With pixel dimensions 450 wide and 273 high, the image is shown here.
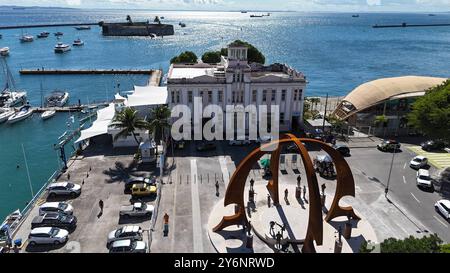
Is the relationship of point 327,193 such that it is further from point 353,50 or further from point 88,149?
point 353,50

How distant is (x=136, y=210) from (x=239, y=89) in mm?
28754

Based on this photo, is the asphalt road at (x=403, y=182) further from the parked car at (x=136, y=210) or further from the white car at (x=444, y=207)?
the parked car at (x=136, y=210)

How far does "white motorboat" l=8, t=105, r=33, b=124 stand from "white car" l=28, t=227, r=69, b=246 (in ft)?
159

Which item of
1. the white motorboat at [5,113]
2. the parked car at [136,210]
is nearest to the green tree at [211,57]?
the white motorboat at [5,113]

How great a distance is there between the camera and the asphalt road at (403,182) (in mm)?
35562

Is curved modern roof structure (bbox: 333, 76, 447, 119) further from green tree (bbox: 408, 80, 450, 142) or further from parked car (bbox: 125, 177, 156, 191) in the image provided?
parked car (bbox: 125, 177, 156, 191)

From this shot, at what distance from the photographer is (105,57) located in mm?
159625

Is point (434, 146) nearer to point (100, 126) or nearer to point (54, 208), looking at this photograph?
point (100, 126)

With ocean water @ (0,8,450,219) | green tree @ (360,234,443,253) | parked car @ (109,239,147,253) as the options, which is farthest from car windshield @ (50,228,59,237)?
green tree @ (360,234,443,253)

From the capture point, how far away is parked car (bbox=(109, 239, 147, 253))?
2975cm

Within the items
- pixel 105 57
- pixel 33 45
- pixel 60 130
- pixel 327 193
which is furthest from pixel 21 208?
pixel 33 45

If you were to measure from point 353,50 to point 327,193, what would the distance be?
17343 cm

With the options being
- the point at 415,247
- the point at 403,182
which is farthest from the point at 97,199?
the point at 403,182
